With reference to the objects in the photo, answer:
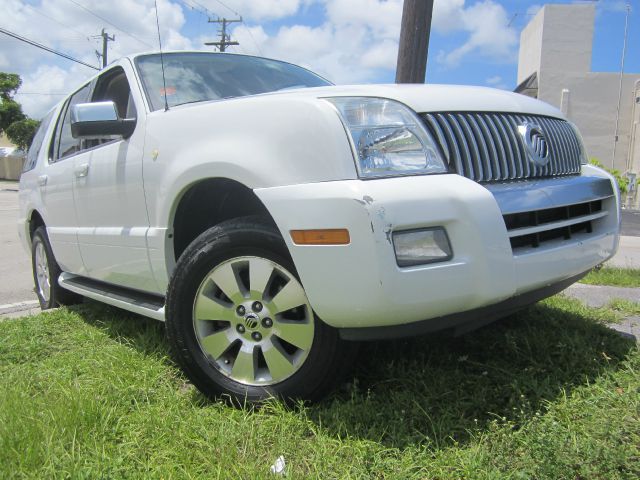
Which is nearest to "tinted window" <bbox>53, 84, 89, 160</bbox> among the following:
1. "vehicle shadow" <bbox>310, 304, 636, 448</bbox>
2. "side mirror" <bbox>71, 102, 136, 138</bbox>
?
"side mirror" <bbox>71, 102, 136, 138</bbox>

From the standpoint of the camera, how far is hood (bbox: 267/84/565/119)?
7.36 ft

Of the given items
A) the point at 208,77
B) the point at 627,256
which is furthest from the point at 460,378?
the point at 627,256

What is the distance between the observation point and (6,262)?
777 centimetres

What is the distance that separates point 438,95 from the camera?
237 cm

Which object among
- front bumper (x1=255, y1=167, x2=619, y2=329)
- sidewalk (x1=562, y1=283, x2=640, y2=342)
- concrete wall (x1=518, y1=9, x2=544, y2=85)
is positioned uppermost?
concrete wall (x1=518, y1=9, x2=544, y2=85)

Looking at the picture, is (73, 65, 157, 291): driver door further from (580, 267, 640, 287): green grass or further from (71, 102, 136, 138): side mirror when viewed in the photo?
(580, 267, 640, 287): green grass

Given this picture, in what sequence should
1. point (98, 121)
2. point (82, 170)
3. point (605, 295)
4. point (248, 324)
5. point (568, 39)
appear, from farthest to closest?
1. point (568, 39)
2. point (605, 295)
3. point (82, 170)
4. point (98, 121)
5. point (248, 324)

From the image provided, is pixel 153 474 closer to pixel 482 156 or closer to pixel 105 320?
pixel 482 156

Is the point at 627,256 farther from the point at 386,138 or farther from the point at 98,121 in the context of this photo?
the point at 98,121

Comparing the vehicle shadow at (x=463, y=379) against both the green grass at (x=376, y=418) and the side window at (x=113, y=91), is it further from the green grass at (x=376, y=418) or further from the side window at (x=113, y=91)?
the side window at (x=113, y=91)

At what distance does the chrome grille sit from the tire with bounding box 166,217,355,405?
0.78 m

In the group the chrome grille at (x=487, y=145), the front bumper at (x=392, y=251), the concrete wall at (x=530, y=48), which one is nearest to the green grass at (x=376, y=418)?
the front bumper at (x=392, y=251)

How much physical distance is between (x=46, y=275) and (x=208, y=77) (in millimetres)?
2444

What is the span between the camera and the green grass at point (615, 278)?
5.22 metres
